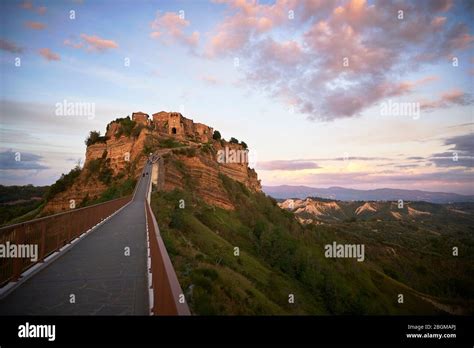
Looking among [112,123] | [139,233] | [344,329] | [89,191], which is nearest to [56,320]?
[344,329]

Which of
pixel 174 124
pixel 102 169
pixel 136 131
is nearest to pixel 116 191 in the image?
pixel 102 169

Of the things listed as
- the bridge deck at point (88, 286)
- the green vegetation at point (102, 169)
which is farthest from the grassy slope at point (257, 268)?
the green vegetation at point (102, 169)

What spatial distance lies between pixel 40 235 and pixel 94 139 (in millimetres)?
69881

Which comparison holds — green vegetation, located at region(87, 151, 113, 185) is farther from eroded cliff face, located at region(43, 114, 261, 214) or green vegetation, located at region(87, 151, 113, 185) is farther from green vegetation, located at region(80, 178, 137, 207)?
green vegetation, located at region(80, 178, 137, 207)

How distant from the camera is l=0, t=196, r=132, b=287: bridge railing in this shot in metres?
6.91

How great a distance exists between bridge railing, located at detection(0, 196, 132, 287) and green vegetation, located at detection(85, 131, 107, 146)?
6173cm

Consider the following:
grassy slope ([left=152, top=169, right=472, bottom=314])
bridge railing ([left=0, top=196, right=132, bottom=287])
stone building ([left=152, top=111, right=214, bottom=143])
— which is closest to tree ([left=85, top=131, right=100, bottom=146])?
stone building ([left=152, top=111, right=214, bottom=143])

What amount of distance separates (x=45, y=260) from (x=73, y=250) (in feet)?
5.24

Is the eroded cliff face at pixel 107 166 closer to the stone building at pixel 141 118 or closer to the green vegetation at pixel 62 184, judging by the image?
the green vegetation at pixel 62 184

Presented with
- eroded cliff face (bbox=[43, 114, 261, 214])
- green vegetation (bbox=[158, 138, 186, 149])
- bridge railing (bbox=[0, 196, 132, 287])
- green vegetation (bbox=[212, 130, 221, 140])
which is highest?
green vegetation (bbox=[212, 130, 221, 140])

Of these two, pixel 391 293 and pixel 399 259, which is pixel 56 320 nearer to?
pixel 391 293

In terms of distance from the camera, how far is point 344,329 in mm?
9547

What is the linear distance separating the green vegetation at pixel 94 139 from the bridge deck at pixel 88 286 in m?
66.0

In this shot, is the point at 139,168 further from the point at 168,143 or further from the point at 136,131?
the point at 136,131
